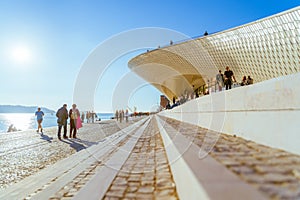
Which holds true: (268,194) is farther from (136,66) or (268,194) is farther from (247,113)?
(136,66)

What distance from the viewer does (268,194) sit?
4.53ft

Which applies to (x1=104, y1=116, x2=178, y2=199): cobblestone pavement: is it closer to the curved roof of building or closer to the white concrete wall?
the white concrete wall

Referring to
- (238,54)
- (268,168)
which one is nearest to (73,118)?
(268,168)

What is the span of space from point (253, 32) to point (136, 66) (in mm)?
39261

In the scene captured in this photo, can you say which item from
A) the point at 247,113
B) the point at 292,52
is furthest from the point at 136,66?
the point at 247,113

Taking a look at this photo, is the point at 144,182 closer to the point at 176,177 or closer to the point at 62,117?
the point at 176,177

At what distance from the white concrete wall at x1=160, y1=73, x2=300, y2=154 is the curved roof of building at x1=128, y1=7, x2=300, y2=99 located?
12.0 m

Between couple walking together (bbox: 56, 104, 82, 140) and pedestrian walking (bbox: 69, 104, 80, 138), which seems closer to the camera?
couple walking together (bbox: 56, 104, 82, 140)


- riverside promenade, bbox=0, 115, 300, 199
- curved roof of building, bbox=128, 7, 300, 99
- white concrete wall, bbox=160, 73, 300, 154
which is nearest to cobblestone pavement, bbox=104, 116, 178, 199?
riverside promenade, bbox=0, 115, 300, 199

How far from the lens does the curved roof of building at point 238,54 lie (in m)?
25.8

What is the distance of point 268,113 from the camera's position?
10.0 ft

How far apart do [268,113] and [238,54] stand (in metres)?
35.5

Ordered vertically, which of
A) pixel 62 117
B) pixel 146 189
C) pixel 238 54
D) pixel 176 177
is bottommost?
pixel 146 189

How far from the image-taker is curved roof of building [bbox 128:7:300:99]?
25.8 m
